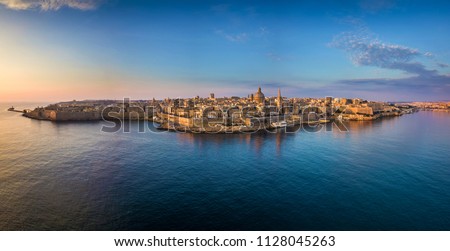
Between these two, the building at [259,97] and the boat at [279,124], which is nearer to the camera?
the boat at [279,124]

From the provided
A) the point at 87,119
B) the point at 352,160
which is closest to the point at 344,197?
the point at 352,160

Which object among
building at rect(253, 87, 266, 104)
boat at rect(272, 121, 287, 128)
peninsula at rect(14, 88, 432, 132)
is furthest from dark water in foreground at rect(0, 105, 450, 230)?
building at rect(253, 87, 266, 104)

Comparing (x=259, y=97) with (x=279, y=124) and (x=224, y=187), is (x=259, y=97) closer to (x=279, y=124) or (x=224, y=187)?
(x=279, y=124)

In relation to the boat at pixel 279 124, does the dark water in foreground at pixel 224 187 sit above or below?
below

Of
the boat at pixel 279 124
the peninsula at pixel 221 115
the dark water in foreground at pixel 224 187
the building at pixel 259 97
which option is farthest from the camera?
the building at pixel 259 97

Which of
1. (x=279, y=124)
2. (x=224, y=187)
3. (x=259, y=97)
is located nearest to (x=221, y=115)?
(x=279, y=124)

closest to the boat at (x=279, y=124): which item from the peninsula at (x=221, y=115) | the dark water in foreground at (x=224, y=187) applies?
the peninsula at (x=221, y=115)

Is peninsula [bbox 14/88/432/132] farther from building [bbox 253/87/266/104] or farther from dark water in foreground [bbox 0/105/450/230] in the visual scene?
dark water in foreground [bbox 0/105/450/230]

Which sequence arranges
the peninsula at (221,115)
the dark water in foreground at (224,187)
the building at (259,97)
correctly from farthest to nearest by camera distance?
the building at (259,97) → the peninsula at (221,115) → the dark water in foreground at (224,187)

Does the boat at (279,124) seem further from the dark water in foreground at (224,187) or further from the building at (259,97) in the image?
the building at (259,97)
